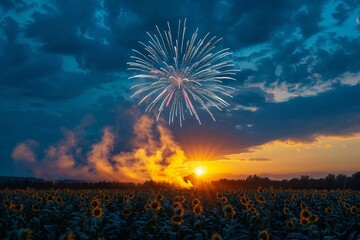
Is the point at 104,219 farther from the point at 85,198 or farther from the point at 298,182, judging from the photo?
the point at 298,182

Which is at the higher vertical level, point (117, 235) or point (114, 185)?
point (114, 185)

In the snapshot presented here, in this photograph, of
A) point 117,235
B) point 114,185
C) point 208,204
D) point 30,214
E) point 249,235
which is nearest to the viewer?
point 249,235

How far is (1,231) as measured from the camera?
597 inches

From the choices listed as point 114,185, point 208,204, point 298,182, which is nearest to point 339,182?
point 298,182

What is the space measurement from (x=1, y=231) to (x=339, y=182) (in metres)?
63.0

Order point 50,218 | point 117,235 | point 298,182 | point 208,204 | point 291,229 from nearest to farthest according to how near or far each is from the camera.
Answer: point 117,235, point 291,229, point 50,218, point 208,204, point 298,182

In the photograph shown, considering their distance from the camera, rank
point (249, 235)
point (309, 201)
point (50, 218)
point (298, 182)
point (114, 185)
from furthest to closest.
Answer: point (298, 182)
point (114, 185)
point (309, 201)
point (50, 218)
point (249, 235)

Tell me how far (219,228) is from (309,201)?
616 inches

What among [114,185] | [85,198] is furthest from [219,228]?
[114,185]

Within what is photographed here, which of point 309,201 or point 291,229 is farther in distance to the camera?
point 309,201

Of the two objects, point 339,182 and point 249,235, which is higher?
point 339,182

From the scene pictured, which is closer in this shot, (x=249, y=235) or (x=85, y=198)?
(x=249, y=235)

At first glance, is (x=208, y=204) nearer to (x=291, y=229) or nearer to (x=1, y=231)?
(x=291, y=229)

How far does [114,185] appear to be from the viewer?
2586 inches
